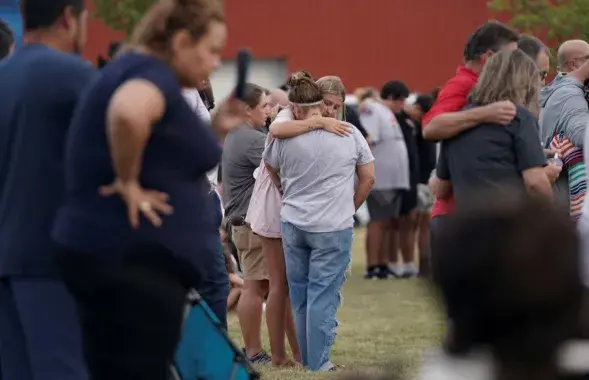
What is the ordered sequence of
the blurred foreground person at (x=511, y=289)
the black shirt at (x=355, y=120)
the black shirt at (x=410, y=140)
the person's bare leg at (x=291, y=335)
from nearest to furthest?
1. the blurred foreground person at (x=511, y=289)
2. the person's bare leg at (x=291, y=335)
3. the black shirt at (x=355, y=120)
4. the black shirt at (x=410, y=140)

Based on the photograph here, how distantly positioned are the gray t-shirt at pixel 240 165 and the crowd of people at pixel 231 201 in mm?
15

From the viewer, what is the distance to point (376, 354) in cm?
932

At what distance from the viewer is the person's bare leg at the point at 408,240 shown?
15703mm

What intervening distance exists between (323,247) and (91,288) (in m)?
4.39

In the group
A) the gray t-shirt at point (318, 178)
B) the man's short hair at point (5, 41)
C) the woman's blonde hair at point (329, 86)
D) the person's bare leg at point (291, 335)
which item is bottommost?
the person's bare leg at point (291, 335)

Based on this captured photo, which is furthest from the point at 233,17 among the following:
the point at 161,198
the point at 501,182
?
the point at 161,198

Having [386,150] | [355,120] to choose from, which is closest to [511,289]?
[355,120]

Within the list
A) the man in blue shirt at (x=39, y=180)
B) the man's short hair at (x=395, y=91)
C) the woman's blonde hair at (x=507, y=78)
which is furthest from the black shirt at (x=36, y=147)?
the man's short hair at (x=395, y=91)

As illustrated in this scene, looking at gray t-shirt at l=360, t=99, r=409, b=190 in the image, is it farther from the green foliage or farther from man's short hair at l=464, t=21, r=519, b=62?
the green foliage

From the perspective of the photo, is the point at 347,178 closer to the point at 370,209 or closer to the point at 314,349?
the point at 314,349

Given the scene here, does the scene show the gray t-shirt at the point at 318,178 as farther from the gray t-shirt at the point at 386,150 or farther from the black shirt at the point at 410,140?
the black shirt at the point at 410,140

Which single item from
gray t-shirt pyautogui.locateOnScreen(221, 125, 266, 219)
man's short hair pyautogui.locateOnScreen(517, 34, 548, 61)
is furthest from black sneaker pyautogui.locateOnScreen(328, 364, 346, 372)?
man's short hair pyautogui.locateOnScreen(517, 34, 548, 61)

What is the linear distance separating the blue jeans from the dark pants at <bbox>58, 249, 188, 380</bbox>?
14.2ft

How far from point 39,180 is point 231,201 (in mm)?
4552
